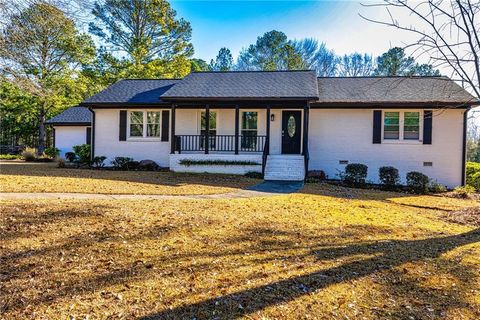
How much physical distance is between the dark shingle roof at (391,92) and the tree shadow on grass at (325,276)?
375 inches

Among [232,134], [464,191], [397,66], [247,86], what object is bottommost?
[464,191]

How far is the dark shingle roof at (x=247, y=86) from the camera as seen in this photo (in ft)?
47.2

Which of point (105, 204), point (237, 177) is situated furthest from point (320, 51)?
point (105, 204)

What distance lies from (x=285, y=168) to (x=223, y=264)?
10.1 metres

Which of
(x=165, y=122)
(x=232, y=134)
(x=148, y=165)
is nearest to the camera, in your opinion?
(x=148, y=165)

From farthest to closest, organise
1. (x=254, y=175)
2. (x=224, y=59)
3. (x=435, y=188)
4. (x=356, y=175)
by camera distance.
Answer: (x=224, y=59), (x=254, y=175), (x=356, y=175), (x=435, y=188)

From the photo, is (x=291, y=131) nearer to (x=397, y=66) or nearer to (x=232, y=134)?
(x=232, y=134)

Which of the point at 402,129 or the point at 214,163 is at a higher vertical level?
the point at 402,129

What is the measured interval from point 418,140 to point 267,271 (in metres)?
12.9

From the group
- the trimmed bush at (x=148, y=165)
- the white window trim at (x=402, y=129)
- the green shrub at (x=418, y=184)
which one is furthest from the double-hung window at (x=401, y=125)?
the trimmed bush at (x=148, y=165)

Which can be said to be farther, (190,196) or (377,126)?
(377,126)

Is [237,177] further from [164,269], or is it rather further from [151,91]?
[164,269]

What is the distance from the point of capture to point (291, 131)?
1580 cm

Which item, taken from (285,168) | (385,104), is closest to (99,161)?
(285,168)
